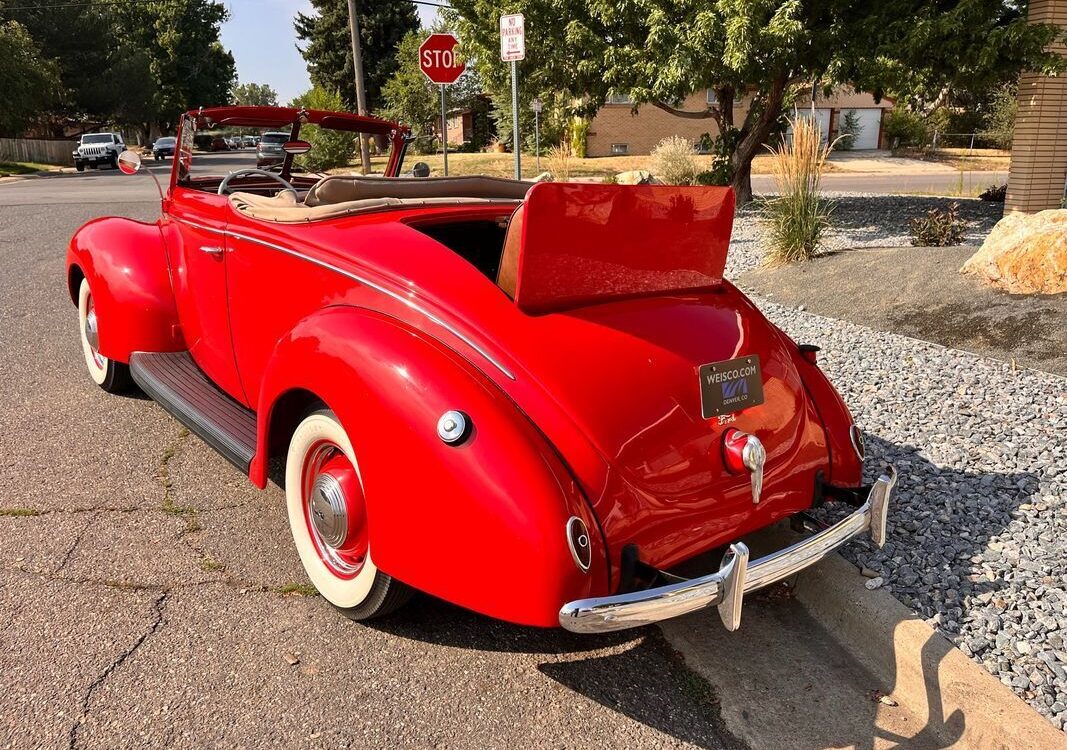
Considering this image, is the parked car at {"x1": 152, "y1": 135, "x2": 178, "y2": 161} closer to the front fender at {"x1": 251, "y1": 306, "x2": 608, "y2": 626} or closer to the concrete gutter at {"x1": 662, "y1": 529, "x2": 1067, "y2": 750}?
the front fender at {"x1": 251, "y1": 306, "x2": 608, "y2": 626}

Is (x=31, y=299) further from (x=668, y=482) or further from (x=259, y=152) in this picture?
(x=668, y=482)

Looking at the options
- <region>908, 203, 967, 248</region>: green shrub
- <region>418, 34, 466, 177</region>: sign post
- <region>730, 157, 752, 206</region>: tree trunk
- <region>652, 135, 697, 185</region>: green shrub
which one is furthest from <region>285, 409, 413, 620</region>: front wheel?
<region>652, 135, 697, 185</region>: green shrub

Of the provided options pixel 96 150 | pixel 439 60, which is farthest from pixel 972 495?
pixel 96 150

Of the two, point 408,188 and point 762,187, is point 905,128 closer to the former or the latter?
point 762,187

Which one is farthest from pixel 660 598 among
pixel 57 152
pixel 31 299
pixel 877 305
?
pixel 57 152

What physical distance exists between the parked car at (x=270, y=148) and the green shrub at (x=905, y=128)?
3700 cm

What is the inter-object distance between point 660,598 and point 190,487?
2481 millimetres

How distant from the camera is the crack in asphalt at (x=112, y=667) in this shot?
6.84 ft

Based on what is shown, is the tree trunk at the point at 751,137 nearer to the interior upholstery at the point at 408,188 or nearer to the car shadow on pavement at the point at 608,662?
the interior upholstery at the point at 408,188

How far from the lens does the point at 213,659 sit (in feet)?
7.88

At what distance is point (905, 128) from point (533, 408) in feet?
134

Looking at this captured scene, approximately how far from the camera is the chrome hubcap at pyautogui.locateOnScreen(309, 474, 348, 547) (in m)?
2.44

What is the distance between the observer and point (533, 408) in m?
2.19

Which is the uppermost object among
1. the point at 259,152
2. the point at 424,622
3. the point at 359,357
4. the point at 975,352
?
the point at 259,152
